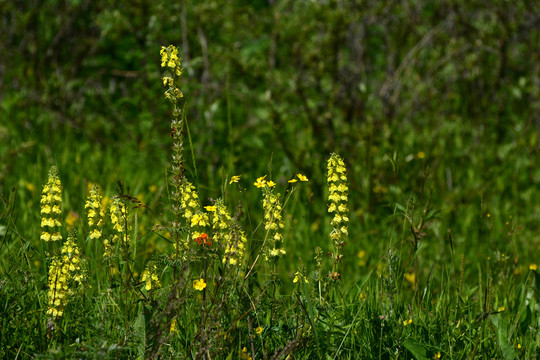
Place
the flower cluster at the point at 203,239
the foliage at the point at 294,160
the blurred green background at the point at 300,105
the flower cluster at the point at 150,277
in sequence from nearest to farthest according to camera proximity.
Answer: the flower cluster at the point at 203,239 → the flower cluster at the point at 150,277 → the foliage at the point at 294,160 → the blurred green background at the point at 300,105

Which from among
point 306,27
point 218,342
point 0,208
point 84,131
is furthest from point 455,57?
point 218,342

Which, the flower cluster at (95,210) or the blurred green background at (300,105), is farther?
the blurred green background at (300,105)

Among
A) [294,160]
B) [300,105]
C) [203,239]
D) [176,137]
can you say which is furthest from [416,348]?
[300,105]

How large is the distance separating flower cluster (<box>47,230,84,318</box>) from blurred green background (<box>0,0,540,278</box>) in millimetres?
1348

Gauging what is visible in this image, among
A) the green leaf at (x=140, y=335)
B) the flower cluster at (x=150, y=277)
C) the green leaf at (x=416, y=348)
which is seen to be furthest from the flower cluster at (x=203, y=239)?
the green leaf at (x=416, y=348)

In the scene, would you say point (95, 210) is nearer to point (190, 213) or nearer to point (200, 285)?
point (190, 213)

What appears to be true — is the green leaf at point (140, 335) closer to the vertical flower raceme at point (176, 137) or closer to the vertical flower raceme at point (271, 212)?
the vertical flower raceme at point (176, 137)

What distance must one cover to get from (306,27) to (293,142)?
0.85 m

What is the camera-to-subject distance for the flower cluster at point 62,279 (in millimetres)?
1785

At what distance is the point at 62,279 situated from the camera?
1.80 metres

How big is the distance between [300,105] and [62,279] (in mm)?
2871

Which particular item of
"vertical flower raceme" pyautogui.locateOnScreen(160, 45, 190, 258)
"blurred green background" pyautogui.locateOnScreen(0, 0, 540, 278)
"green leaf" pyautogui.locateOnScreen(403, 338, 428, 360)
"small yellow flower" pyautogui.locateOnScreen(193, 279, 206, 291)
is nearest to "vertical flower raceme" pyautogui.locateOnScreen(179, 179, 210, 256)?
"vertical flower raceme" pyautogui.locateOnScreen(160, 45, 190, 258)

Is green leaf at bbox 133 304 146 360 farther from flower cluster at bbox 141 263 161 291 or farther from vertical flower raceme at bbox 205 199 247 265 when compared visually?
vertical flower raceme at bbox 205 199 247 265

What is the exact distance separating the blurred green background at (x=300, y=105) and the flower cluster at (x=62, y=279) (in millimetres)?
1348
